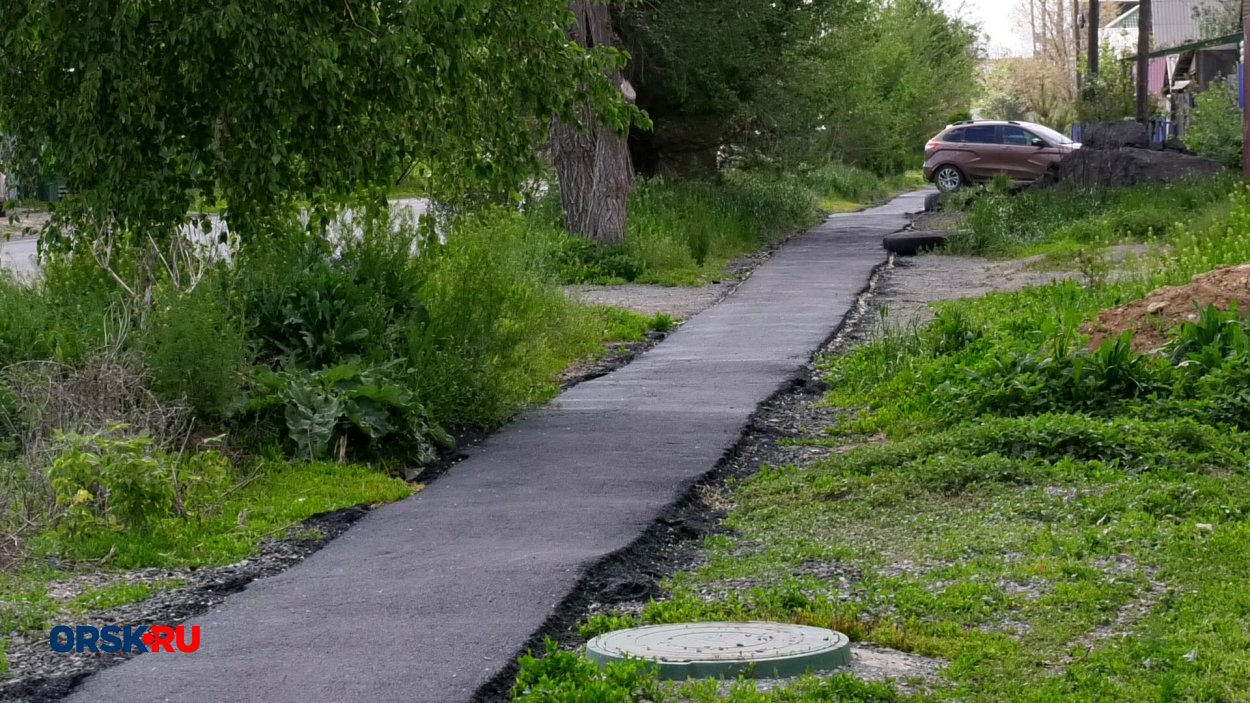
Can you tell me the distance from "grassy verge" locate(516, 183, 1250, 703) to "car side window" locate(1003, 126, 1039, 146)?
85.9 feet

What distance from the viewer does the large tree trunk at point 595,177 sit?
68.8 feet

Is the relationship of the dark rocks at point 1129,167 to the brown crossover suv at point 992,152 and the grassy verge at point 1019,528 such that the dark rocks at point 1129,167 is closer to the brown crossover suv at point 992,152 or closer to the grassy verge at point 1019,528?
the brown crossover suv at point 992,152

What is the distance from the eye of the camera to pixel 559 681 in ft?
16.0

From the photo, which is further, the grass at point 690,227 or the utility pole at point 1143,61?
the utility pole at point 1143,61

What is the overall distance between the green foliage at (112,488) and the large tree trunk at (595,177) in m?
13.9

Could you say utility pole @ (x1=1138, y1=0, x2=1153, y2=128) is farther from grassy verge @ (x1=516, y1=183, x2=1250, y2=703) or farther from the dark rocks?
grassy verge @ (x1=516, y1=183, x2=1250, y2=703)

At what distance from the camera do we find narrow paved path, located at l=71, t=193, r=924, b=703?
16.9 feet

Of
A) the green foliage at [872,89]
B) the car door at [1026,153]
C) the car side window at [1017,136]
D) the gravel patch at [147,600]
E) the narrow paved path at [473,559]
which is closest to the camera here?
the narrow paved path at [473,559]

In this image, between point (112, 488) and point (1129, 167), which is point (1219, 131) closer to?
point (1129, 167)

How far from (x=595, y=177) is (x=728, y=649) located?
53.2 feet

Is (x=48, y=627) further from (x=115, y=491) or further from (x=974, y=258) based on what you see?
(x=974, y=258)

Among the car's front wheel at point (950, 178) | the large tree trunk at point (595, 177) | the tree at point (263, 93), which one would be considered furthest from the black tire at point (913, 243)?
the car's front wheel at point (950, 178)

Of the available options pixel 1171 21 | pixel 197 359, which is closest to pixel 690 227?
pixel 197 359

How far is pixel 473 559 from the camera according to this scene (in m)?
6.67
